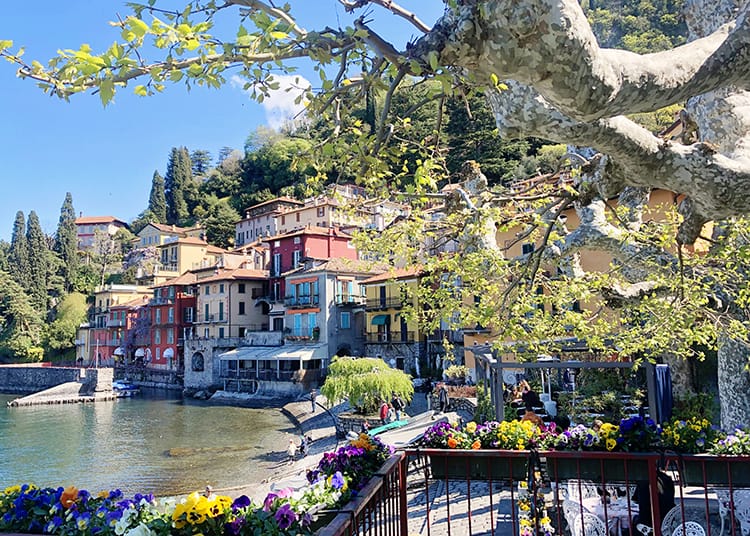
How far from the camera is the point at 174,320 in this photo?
177ft

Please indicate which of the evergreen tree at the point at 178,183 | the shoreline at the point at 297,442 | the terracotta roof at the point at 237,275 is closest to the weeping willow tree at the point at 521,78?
the shoreline at the point at 297,442

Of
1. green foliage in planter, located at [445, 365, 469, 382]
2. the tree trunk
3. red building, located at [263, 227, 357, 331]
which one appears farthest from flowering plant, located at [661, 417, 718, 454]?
red building, located at [263, 227, 357, 331]

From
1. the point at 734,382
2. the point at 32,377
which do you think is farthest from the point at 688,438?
the point at 32,377

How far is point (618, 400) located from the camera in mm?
15875

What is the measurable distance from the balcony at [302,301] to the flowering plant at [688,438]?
1431 inches

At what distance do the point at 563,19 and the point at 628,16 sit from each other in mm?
76209

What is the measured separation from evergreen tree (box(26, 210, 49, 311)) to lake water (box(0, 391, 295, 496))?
30535 millimetres

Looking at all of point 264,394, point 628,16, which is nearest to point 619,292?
point 264,394

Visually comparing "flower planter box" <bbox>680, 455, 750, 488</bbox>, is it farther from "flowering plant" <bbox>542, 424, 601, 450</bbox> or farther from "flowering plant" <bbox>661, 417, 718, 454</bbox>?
"flowering plant" <bbox>542, 424, 601, 450</bbox>

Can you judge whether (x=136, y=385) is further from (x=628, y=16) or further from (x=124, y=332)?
(x=628, y=16)

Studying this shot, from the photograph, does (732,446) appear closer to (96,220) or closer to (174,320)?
(174,320)

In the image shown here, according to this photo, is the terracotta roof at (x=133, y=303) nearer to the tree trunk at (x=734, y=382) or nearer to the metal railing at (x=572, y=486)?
the metal railing at (x=572, y=486)

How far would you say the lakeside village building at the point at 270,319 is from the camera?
37.6 metres

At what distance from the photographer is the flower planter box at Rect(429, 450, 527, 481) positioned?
5.11 m
